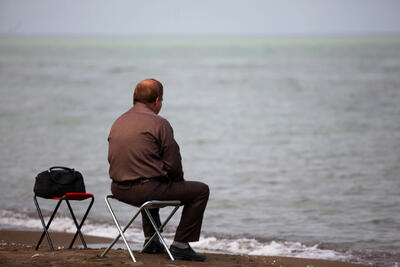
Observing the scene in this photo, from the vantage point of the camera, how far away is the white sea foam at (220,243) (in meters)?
7.17

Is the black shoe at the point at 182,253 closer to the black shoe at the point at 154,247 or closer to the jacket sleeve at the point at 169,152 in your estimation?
the black shoe at the point at 154,247

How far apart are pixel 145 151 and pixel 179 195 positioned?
39 cm

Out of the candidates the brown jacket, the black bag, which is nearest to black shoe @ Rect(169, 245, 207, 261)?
the brown jacket

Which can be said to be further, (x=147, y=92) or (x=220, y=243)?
(x=220, y=243)

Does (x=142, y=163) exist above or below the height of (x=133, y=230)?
above

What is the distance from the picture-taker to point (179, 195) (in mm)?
5090

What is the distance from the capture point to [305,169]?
13250 mm

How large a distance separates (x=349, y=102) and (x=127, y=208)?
22.4 meters

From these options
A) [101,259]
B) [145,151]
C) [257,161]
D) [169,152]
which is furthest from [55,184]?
[257,161]

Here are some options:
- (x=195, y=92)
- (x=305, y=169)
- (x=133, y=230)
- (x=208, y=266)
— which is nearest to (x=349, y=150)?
(x=305, y=169)

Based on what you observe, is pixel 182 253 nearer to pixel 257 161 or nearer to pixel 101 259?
pixel 101 259

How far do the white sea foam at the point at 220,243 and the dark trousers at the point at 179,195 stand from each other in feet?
5.96

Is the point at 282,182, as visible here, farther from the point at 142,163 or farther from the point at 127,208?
the point at 142,163

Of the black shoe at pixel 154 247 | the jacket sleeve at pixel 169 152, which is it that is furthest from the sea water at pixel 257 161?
the jacket sleeve at pixel 169 152
